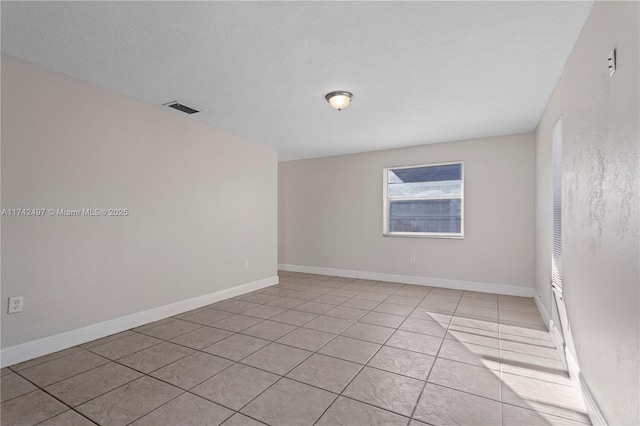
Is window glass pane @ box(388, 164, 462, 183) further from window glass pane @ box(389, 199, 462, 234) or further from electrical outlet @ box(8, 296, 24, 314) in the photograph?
electrical outlet @ box(8, 296, 24, 314)

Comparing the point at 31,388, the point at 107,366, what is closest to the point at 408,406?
the point at 107,366

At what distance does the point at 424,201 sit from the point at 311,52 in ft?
12.2

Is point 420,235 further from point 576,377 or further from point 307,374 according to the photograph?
point 307,374

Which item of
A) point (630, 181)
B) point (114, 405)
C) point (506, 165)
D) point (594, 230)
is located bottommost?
point (114, 405)

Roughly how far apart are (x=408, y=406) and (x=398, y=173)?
4.29 meters

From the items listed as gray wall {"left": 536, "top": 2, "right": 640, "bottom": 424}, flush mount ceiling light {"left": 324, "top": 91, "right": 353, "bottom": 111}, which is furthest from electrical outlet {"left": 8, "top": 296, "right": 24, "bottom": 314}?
gray wall {"left": 536, "top": 2, "right": 640, "bottom": 424}

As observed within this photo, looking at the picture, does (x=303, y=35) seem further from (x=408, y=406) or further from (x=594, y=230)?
(x=408, y=406)

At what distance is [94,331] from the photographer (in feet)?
9.48

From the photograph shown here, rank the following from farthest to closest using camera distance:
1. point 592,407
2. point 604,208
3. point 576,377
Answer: point 576,377
point 592,407
point 604,208

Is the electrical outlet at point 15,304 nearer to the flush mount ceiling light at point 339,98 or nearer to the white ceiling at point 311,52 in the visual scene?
the white ceiling at point 311,52

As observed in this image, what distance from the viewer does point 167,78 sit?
110 inches

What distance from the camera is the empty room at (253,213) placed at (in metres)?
1.79

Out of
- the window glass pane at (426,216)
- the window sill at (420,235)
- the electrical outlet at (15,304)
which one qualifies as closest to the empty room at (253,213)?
the electrical outlet at (15,304)

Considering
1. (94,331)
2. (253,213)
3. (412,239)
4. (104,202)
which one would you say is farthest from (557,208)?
(94,331)
